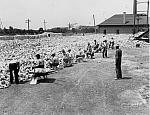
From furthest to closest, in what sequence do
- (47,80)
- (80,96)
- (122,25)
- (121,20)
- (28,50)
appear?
(121,20)
(122,25)
(28,50)
(47,80)
(80,96)

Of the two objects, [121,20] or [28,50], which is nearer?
[28,50]

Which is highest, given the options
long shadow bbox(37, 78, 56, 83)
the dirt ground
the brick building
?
the brick building

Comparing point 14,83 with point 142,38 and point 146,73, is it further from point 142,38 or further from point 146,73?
point 142,38

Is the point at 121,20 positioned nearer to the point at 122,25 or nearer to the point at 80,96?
the point at 122,25

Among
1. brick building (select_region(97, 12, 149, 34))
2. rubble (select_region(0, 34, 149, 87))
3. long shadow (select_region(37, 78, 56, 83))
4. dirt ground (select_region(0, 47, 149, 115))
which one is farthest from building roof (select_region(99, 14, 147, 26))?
long shadow (select_region(37, 78, 56, 83))

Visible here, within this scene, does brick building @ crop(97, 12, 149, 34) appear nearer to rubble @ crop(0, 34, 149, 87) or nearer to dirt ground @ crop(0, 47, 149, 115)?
rubble @ crop(0, 34, 149, 87)

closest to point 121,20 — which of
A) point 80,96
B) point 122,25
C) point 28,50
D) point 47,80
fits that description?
point 122,25

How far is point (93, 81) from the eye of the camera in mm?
15383

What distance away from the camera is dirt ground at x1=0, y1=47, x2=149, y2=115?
10.7 meters

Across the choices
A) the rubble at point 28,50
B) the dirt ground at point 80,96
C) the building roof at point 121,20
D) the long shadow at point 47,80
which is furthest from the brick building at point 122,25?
the long shadow at point 47,80

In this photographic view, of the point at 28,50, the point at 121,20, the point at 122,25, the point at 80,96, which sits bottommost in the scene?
the point at 80,96

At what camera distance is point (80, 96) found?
40.8ft

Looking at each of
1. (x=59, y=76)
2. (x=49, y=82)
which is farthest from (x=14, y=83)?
(x=59, y=76)

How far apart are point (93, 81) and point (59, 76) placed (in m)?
2.29
